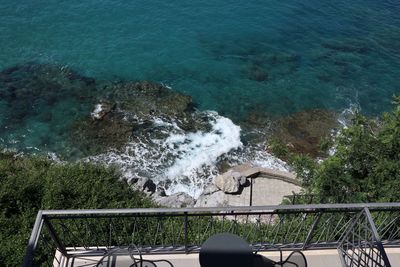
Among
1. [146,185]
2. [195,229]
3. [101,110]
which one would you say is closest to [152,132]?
[101,110]

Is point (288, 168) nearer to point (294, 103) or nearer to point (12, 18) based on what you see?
point (294, 103)

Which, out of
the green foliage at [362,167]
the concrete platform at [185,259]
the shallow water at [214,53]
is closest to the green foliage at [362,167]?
the green foliage at [362,167]

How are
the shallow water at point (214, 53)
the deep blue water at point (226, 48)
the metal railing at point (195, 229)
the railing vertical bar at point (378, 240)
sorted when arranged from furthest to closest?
the deep blue water at point (226, 48) → the shallow water at point (214, 53) → the metal railing at point (195, 229) → the railing vertical bar at point (378, 240)

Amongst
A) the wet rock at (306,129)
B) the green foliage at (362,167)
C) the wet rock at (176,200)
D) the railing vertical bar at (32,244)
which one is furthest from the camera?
the wet rock at (306,129)

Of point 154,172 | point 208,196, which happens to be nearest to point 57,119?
point 154,172

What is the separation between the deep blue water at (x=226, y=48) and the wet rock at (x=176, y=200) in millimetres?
8040

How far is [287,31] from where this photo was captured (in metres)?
35.8

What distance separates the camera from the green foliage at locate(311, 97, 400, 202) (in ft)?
49.9

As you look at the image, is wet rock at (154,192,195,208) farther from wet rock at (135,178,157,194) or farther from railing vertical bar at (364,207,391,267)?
railing vertical bar at (364,207,391,267)

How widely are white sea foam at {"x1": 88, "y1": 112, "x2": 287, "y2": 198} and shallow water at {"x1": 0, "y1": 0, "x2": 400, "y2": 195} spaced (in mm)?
164

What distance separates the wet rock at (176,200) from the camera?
2042 cm

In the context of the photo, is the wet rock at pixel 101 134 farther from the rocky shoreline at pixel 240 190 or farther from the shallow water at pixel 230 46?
the shallow water at pixel 230 46

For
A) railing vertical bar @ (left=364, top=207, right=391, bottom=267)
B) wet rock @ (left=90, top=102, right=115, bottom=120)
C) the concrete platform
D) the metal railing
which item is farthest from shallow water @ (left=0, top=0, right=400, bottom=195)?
railing vertical bar @ (left=364, top=207, right=391, bottom=267)

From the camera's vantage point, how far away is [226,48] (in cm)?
3362
